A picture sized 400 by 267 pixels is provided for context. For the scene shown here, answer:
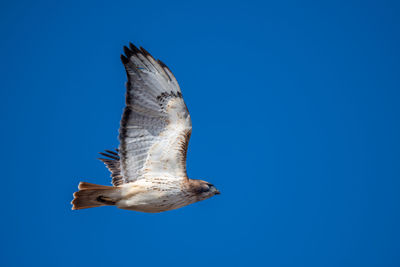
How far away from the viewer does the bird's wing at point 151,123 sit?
5.16 m

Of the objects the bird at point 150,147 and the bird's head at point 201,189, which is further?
the bird's head at point 201,189

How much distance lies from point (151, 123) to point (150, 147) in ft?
0.98

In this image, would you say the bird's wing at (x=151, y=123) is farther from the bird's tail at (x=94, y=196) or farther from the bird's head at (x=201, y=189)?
the bird's tail at (x=94, y=196)

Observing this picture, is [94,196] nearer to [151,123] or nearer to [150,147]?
[150,147]

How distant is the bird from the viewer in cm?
513

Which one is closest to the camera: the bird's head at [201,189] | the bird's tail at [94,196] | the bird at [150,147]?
the bird's tail at [94,196]

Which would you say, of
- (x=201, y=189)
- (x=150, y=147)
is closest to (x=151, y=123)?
(x=150, y=147)

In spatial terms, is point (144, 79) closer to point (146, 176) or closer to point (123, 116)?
point (123, 116)

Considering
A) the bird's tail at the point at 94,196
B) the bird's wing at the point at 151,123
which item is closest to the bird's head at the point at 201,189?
the bird's wing at the point at 151,123

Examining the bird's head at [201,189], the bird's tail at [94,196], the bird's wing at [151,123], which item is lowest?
the bird's tail at [94,196]

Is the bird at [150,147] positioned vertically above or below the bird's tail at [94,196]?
above

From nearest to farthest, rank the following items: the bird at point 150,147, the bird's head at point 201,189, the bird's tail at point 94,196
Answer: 1. the bird's tail at point 94,196
2. the bird at point 150,147
3. the bird's head at point 201,189

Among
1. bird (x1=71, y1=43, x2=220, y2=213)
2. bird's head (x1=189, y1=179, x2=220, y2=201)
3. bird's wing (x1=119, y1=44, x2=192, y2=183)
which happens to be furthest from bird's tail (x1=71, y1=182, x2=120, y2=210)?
bird's head (x1=189, y1=179, x2=220, y2=201)

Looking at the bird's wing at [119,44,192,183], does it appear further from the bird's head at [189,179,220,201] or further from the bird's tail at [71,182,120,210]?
the bird's tail at [71,182,120,210]
